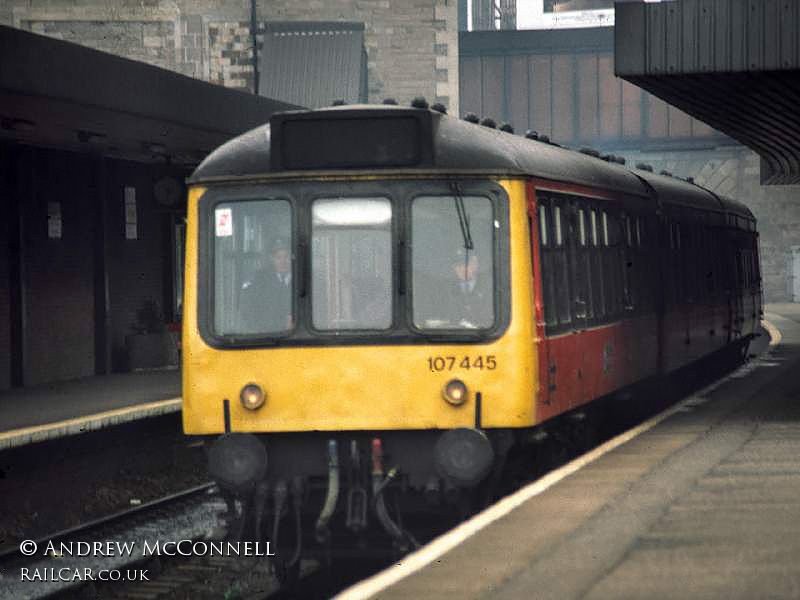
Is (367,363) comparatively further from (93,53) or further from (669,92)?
(669,92)

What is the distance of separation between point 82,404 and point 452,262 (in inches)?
281

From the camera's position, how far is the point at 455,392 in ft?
32.8

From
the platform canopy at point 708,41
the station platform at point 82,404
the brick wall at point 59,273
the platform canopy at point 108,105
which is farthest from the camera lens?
the brick wall at point 59,273

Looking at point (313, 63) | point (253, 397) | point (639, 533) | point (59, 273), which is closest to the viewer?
point (639, 533)

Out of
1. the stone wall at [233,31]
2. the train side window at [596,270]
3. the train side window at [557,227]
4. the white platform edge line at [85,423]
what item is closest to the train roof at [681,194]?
the train side window at [596,270]

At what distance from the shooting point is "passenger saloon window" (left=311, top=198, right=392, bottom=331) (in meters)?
10.2

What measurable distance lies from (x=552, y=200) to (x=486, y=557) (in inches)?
161

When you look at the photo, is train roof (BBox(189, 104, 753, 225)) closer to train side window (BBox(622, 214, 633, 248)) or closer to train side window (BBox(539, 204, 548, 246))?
train side window (BBox(539, 204, 548, 246))

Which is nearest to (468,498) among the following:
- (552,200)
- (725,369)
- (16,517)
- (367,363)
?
(367,363)

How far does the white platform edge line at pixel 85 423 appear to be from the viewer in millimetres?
12961

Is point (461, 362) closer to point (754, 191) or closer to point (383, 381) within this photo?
point (383, 381)

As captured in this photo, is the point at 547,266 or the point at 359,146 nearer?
the point at 359,146

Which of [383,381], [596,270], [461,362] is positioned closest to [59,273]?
[596,270]

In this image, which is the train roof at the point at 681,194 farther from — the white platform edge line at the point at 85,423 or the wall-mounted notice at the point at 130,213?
the wall-mounted notice at the point at 130,213
